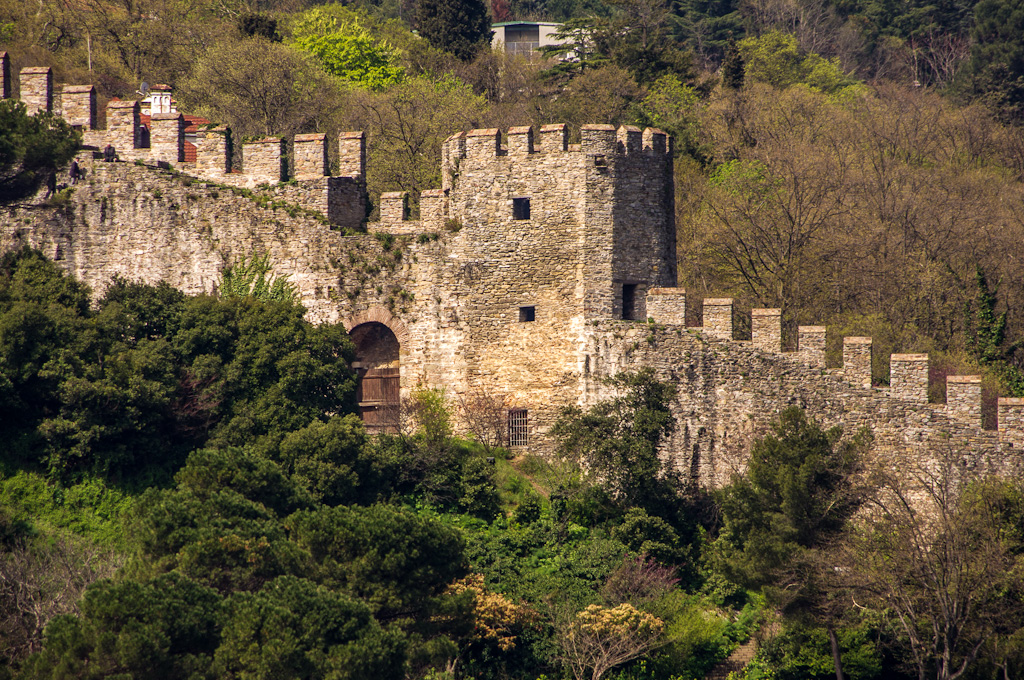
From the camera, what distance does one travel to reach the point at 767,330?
32969mm

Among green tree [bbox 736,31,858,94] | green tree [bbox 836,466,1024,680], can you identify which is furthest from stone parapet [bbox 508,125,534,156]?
green tree [bbox 736,31,858,94]

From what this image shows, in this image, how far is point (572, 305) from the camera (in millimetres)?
34094

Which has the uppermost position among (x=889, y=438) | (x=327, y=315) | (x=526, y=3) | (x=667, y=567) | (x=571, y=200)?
(x=526, y=3)

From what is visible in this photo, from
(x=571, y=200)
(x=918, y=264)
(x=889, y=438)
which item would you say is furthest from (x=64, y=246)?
(x=918, y=264)

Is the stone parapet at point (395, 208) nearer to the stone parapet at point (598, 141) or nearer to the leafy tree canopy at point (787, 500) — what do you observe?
the stone parapet at point (598, 141)

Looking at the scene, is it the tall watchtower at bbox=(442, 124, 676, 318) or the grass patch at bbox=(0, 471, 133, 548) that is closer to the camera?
the grass patch at bbox=(0, 471, 133, 548)

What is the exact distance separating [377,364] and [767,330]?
860cm

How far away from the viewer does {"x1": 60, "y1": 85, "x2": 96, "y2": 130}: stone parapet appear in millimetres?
36812

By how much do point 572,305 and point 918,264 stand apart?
1216 centimetres

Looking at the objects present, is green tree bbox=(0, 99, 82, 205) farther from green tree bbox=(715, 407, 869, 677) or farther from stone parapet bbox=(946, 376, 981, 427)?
stone parapet bbox=(946, 376, 981, 427)

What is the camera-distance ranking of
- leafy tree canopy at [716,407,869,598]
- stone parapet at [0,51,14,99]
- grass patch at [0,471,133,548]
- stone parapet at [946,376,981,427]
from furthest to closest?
stone parapet at [0,51,14,99] < stone parapet at [946,376,981,427] < grass patch at [0,471,133,548] < leafy tree canopy at [716,407,869,598]

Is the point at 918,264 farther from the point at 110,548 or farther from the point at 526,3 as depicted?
the point at 526,3

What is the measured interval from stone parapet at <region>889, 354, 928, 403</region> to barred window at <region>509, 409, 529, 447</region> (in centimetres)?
773

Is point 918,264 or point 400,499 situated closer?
point 400,499
